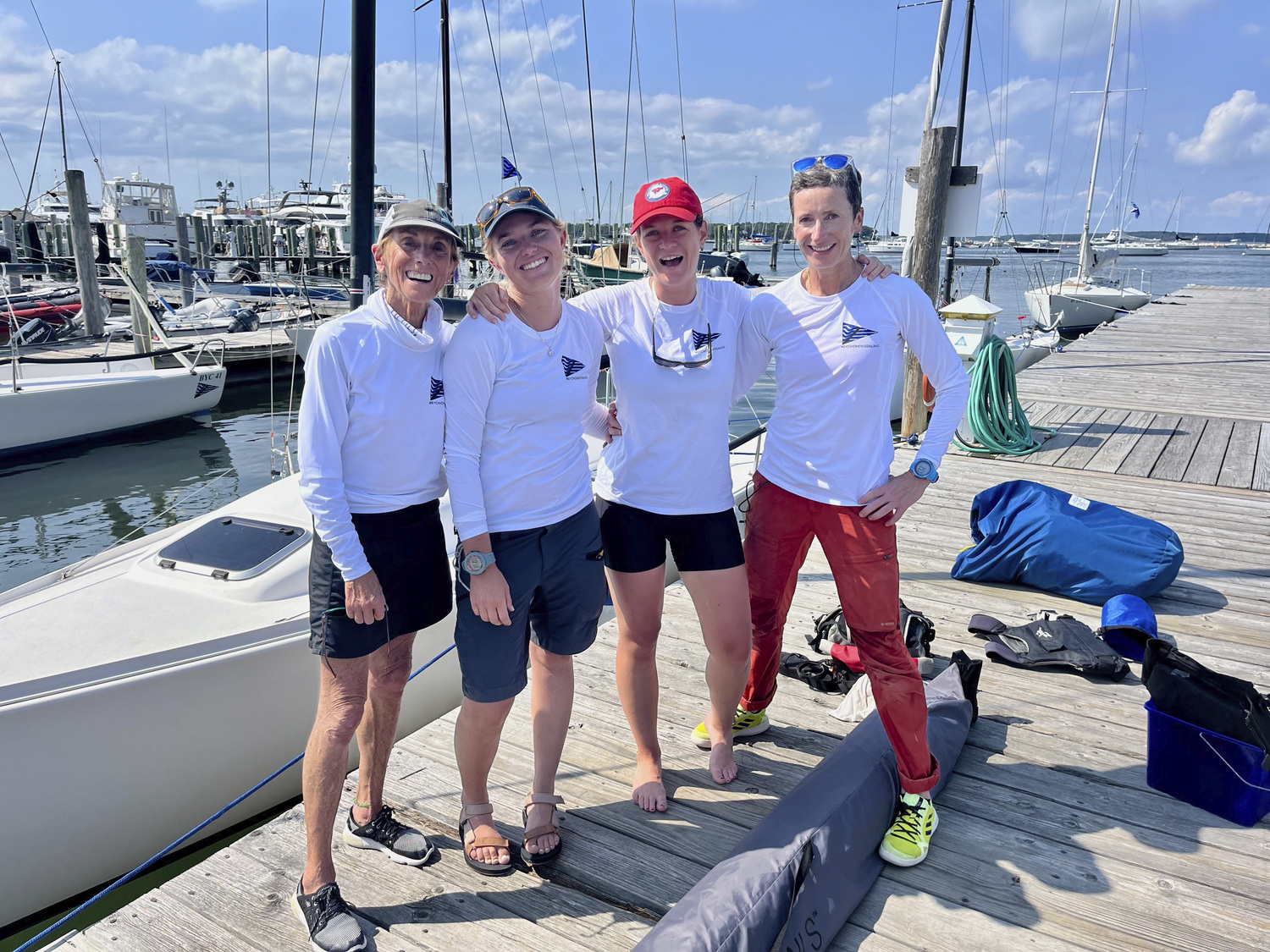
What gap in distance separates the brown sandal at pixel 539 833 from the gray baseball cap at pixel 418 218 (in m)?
1.73

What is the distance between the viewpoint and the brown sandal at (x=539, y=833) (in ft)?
8.27

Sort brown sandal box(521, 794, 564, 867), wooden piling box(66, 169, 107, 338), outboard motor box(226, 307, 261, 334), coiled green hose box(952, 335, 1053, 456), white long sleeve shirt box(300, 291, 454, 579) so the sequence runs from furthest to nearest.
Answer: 1. outboard motor box(226, 307, 261, 334)
2. wooden piling box(66, 169, 107, 338)
3. coiled green hose box(952, 335, 1053, 456)
4. brown sandal box(521, 794, 564, 867)
5. white long sleeve shirt box(300, 291, 454, 579)

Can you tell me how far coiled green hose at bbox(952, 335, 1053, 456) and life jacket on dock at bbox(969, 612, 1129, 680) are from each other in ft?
11.5

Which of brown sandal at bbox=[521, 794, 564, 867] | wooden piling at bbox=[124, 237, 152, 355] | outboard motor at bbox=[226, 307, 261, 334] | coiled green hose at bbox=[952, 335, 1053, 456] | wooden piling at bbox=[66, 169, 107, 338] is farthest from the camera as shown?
outboard motor at bbox=[226, 307, 261, 334]

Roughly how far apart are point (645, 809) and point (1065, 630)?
2.25 meters

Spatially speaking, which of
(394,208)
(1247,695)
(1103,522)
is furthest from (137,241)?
(1247,695)

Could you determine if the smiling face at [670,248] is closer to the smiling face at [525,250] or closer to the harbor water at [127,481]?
the smiling face at [525,250]

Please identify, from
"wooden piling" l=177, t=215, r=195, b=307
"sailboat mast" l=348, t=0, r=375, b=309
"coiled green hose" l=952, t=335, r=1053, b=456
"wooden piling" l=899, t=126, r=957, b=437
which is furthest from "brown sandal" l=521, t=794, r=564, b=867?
"wooden piling" l=177, t=215, r=195, b=307

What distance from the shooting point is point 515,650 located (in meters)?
2.33

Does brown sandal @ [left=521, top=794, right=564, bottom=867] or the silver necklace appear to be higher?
the silver necklace

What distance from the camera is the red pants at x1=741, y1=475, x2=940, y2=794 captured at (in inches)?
96.6

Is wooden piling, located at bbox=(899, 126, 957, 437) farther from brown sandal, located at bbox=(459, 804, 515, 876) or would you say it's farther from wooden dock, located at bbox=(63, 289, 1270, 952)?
brown sandal, located at bbox=(459, 804, 515, 876)

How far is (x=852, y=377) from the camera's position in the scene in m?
2.46

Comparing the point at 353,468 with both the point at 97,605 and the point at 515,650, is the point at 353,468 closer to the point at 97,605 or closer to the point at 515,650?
the point at 515,650
